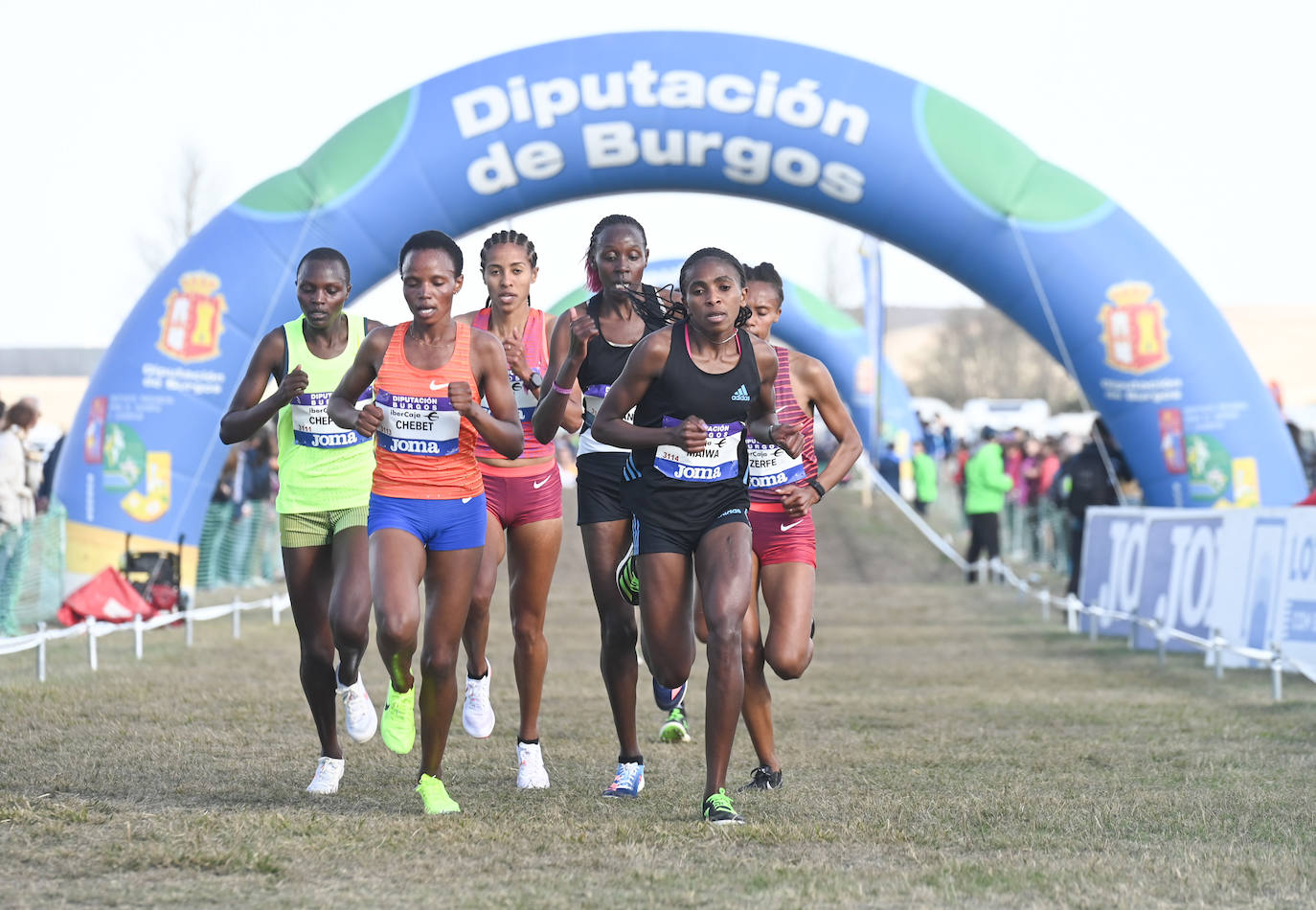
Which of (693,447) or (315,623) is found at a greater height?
(693,447)

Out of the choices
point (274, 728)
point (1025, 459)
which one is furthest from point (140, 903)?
point (1025, 459)

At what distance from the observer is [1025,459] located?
2641 centimetres

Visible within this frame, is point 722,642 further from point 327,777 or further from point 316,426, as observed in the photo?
point 316,426

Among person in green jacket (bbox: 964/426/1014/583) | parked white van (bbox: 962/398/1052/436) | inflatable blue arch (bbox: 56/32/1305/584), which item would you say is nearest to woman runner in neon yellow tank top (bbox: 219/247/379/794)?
inflatable blue arch (bbox: 56/32/1305/584)

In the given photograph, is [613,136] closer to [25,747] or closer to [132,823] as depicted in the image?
[25,747]

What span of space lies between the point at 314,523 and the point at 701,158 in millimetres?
11643

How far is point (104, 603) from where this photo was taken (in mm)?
13719

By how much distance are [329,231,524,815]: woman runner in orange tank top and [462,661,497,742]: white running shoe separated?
0.88 meters

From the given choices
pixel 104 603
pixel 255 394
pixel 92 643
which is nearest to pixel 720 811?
pixel 255 394

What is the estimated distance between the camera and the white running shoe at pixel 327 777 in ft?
21.2

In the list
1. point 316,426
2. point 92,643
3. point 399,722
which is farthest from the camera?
point 92,643

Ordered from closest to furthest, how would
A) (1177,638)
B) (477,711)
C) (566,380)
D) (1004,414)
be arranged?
(566,380) < (477,711) < (1177,638) < (1004,414)

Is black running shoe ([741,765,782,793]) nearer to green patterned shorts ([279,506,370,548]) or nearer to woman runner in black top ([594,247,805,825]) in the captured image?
woman runner in black top ([594,247,805,825])

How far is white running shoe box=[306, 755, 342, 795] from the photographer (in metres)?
6.45
